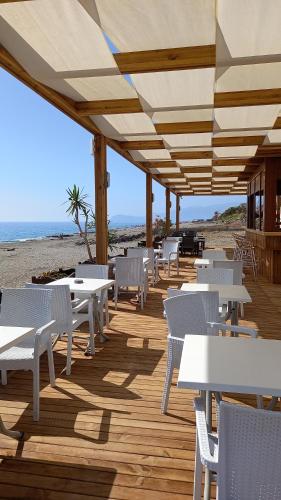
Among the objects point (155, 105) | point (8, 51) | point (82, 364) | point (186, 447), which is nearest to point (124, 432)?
point (186, 447)

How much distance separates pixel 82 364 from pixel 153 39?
2796mm

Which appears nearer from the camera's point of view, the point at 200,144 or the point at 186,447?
the point at 186,447

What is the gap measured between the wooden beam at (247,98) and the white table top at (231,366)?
10.1ft

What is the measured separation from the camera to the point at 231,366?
175cm

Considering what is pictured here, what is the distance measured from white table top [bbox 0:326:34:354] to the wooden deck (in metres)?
0.64

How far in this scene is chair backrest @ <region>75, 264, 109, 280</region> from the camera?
15.7ft

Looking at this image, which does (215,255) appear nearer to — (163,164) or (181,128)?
(181,128)

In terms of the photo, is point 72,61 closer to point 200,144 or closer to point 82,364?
point 82,364

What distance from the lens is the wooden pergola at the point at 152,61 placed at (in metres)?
2.59

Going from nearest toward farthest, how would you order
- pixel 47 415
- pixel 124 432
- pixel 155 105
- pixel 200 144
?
pixel 124 432 → pixel 47 415 → pixel 155 105 → pixel 200 144

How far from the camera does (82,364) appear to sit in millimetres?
3631

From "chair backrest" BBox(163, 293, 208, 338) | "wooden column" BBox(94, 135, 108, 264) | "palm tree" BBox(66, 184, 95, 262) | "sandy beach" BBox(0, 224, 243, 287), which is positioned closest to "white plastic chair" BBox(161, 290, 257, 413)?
"chair backrest" BBox(163, 293, 208, 338)

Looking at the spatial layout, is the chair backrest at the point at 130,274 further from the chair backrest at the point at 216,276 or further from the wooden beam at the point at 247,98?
the wooden beam at the point at 247,98

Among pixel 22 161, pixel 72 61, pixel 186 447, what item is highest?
pixel 22 161
